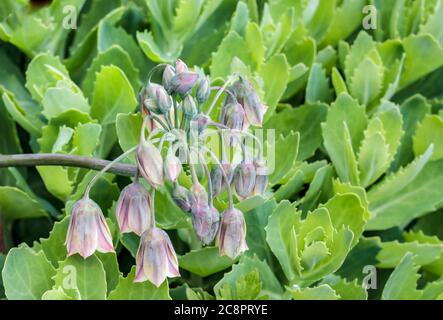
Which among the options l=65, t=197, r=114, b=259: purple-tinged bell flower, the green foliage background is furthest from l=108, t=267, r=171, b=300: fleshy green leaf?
l=65, t=197, r=114, b=259: purple-tinged bell flower

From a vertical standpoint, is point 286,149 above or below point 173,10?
below

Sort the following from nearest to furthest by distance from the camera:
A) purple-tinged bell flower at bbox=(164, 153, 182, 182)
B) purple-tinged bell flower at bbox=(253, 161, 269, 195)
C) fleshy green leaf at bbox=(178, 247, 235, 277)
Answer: purple-tinged bell flower at bbox=(164, 153, 182, 182) < purple-tinged bell flower at bbox=(253, 161, 269, 195) < fleshy green leaf at bbox=(178, 247, 235, 277)

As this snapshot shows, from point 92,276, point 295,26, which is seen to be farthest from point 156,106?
point 295,26

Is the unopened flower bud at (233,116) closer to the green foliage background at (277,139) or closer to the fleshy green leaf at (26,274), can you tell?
the green foliage background at (277,139)

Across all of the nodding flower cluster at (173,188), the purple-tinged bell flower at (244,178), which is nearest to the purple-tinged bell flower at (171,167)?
the nodding flower cluster at (173,188)

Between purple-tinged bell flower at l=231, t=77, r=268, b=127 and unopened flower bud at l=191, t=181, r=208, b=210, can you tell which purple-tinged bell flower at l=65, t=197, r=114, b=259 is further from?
purple-tinged bell flower at l=231, t=77, r=268, b=127

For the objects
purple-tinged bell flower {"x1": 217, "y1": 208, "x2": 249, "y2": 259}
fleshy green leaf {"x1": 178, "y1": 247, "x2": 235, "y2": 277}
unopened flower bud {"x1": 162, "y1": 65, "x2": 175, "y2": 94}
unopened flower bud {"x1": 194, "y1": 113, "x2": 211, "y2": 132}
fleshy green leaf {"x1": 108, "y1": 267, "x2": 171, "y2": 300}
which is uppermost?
unopened flower bud {"x1": 162, "y1": 65, "x2": 175, "y2": 94}

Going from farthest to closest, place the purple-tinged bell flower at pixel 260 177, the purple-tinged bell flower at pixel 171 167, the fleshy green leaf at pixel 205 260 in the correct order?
the fleshy green leaf at pixel 205 260 → the purple-tinged bell flower at pixel 260 177 → the purple-tinged bell flower at pixel 171 167
